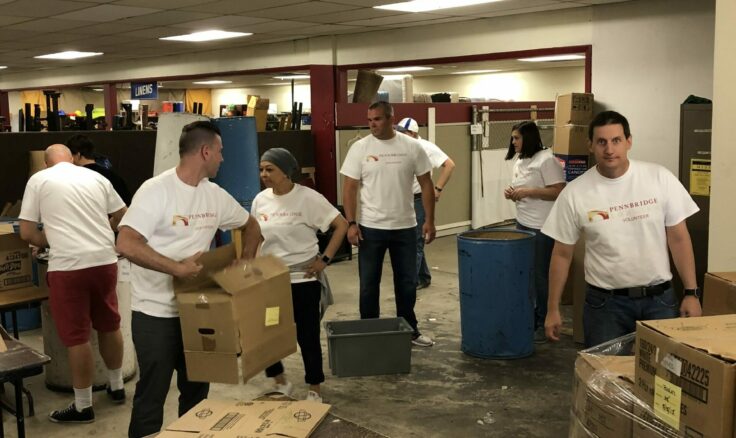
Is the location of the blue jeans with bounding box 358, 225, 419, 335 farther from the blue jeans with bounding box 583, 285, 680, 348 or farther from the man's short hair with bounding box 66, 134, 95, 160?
the blue jeans with bounding box 583, 285, 680, 348

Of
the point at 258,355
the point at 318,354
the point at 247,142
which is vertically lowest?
the point at 318,354

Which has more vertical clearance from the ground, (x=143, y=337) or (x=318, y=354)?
(x=143, y=337)

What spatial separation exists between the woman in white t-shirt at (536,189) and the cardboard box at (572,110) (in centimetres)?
72

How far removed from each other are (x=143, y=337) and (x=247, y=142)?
1.83 metres

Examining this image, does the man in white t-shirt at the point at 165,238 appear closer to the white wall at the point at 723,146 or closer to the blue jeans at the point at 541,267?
the white wall at the point at 723,146

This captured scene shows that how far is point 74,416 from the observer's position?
12.7ft

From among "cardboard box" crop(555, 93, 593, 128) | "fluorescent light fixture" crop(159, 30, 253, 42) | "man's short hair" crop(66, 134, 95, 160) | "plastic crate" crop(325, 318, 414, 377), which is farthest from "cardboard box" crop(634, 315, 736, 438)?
"fluorescent light fixture" crop(159, 30, 253, 42)

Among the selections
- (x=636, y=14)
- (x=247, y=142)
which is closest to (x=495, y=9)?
(x=636, y=14)

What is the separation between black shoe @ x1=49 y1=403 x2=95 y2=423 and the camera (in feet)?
12.6

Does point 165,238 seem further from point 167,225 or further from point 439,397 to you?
point 439,397

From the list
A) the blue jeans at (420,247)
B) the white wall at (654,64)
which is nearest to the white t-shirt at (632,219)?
the blue jeans at (420,247)

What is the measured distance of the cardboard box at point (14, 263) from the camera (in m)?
4.21

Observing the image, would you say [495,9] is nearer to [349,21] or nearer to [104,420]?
[349,21]

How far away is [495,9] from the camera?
6.59 m
